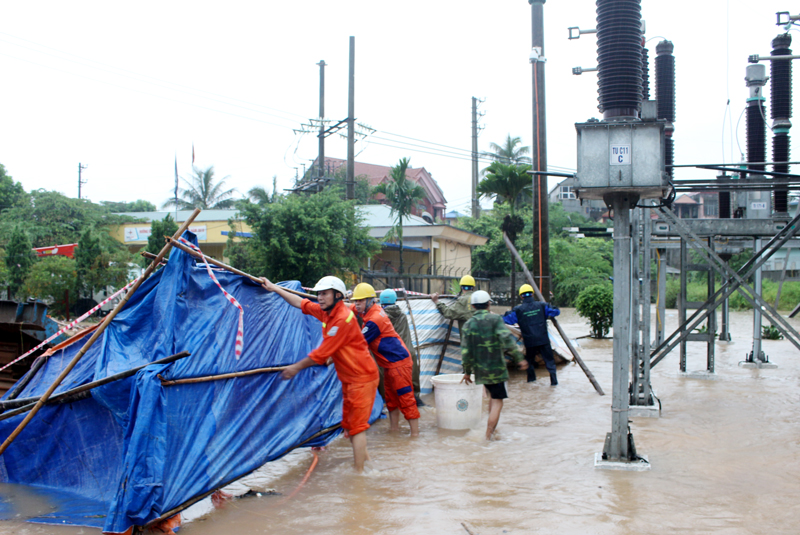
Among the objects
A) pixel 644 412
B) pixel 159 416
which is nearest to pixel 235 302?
pixel 159 416

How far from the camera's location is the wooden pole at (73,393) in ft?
15.2

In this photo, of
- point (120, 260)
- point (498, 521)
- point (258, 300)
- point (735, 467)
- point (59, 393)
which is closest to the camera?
point (498, 521)

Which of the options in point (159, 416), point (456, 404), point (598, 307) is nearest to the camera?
point (159, 416)

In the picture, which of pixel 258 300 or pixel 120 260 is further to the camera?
pixel 120 260

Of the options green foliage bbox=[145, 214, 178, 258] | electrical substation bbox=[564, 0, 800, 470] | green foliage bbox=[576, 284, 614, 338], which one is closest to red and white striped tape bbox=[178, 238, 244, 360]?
electrical substation bbox=[564, 0, 800, 470]

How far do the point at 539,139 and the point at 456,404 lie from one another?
7.78m

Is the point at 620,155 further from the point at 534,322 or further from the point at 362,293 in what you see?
the point at 534,322

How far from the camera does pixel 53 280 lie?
21.7 m

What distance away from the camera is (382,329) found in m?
6.94

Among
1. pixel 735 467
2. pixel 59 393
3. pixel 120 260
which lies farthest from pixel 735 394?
pixel 120 260

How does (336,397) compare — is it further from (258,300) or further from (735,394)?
(735,394)

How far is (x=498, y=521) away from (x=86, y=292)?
21.6 m

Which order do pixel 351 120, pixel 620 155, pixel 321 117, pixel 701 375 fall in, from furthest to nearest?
1. pixel 321 117
2. pixel 351 120
3. pixel 701 375
4. pixel 620 155

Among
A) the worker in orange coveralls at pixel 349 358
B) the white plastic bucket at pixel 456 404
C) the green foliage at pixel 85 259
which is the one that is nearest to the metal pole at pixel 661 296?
the white plastic bucket at pixel 456 404
